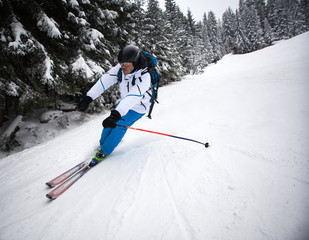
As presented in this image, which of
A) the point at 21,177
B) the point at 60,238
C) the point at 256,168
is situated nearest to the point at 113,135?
the point at 60,238

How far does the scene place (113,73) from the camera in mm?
3385

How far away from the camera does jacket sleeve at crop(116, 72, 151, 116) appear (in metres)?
2.59

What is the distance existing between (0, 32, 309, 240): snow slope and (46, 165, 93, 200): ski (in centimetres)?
11

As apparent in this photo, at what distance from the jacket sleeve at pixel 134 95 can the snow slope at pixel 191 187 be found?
3.33ft

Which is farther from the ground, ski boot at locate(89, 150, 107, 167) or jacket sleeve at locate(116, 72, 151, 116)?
jacket sleeve at locate(116, 72, 151, 116)

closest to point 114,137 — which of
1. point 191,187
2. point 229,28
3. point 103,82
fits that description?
point 103,82

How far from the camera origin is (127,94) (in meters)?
2.79

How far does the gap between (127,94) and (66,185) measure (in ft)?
6.40

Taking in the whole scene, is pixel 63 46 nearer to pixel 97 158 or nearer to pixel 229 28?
pixel 97 158

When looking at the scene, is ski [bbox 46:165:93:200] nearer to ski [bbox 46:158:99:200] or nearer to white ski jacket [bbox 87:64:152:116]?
ski [bbox 46:158:99:200]

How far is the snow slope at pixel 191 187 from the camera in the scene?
1.36 metres

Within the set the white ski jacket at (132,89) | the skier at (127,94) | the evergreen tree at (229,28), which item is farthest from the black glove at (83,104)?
the evergreen tree at (229,28)

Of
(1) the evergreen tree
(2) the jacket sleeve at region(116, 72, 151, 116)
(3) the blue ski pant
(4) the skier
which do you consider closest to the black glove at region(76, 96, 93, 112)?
(4) the skier

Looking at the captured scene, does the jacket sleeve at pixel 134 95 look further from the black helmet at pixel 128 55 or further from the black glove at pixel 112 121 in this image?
the black helmet at pixel 128 55
